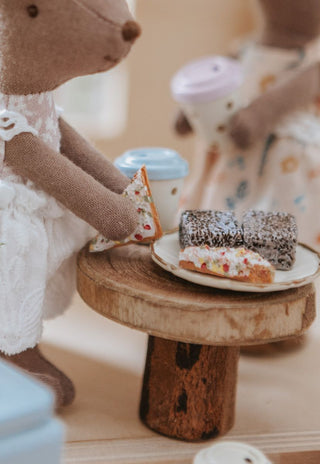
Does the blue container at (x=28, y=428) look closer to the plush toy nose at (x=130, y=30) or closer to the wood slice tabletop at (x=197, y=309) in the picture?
the wood slice tabletop at (x=197, y=309)

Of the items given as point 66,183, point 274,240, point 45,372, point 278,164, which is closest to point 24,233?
point 66,183

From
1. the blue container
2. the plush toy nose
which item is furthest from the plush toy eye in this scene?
the blue container

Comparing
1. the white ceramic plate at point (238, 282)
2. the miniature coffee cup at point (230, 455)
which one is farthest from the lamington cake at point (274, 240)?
→ the miniature coffee cup at point (230, 455)

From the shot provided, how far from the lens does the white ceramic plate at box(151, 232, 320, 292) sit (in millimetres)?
789

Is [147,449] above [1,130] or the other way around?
the other way around

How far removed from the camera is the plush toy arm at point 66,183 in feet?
2.72

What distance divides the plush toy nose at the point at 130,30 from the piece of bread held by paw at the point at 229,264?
0.96 feet

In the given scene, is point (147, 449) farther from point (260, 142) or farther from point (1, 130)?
point (260, 142)

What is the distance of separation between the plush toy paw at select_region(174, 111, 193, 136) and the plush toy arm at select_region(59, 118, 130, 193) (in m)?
0.46

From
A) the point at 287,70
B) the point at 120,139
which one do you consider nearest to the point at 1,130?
the point at 287,70

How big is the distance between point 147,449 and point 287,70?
850mm

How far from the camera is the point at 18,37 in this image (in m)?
0.78

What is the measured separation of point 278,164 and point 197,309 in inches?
24.2

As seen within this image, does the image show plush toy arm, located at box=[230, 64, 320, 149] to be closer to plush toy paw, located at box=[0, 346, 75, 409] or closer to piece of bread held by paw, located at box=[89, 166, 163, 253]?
piece of bread held by paw, located at box=[89, 166, 163, 253]
